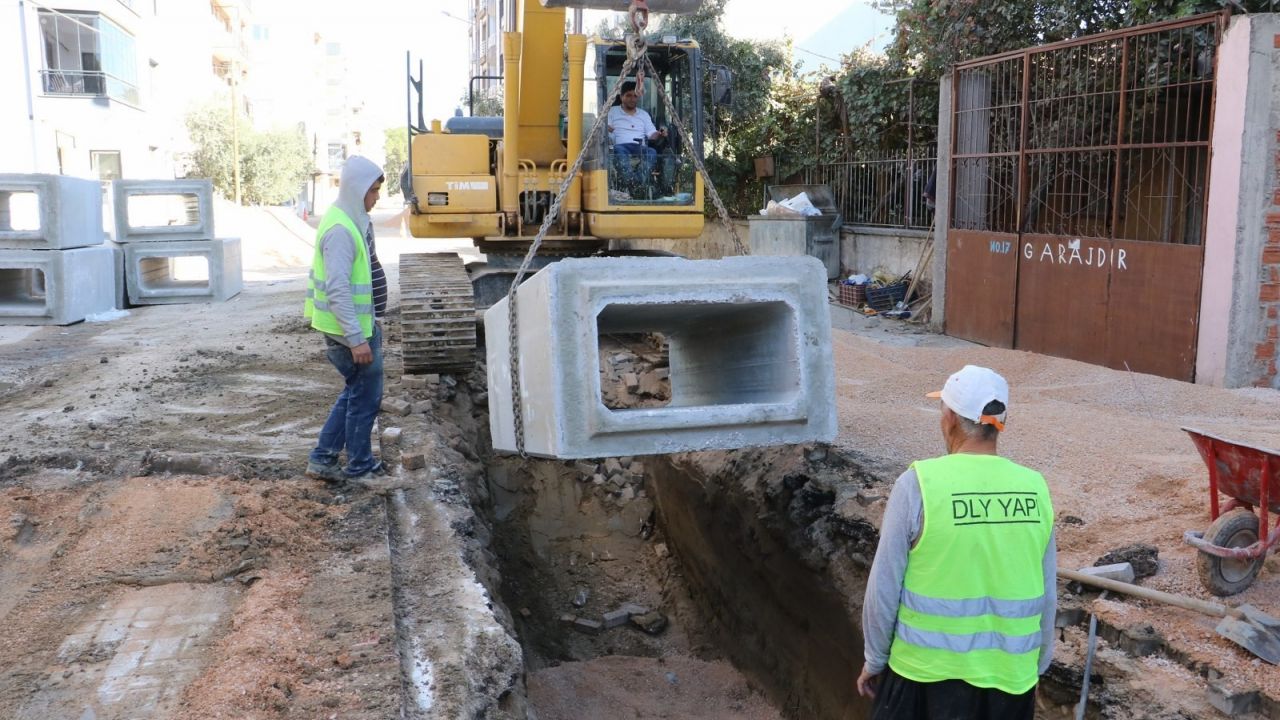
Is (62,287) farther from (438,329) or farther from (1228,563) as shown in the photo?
(1228,563)

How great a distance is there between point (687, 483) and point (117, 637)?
14.2ft

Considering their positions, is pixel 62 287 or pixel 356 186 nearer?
pixel 356 186

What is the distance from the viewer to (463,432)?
7613 mm

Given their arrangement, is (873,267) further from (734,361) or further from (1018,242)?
(734,361)

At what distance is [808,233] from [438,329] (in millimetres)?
9358

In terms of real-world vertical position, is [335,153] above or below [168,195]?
above

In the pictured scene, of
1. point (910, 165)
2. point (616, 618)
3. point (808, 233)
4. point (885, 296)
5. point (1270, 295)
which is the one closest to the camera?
point (616, 618)

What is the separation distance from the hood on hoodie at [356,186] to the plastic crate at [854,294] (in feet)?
32.5

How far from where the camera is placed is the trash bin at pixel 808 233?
16.6 m

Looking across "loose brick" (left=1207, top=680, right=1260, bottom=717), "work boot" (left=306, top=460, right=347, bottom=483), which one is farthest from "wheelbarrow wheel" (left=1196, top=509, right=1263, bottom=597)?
"work boot" (left=306, top=460, right=347, bottom=483)

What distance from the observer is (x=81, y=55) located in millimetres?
29672

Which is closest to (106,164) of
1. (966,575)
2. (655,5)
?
(655,5)

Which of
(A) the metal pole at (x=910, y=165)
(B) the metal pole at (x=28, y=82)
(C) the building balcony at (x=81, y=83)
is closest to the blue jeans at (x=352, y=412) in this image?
(A) the metal pole at (x=910, y=165)

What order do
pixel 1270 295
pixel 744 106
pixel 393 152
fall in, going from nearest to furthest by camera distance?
pixel 1270 295, pixel 744 106, pixel 393 152
